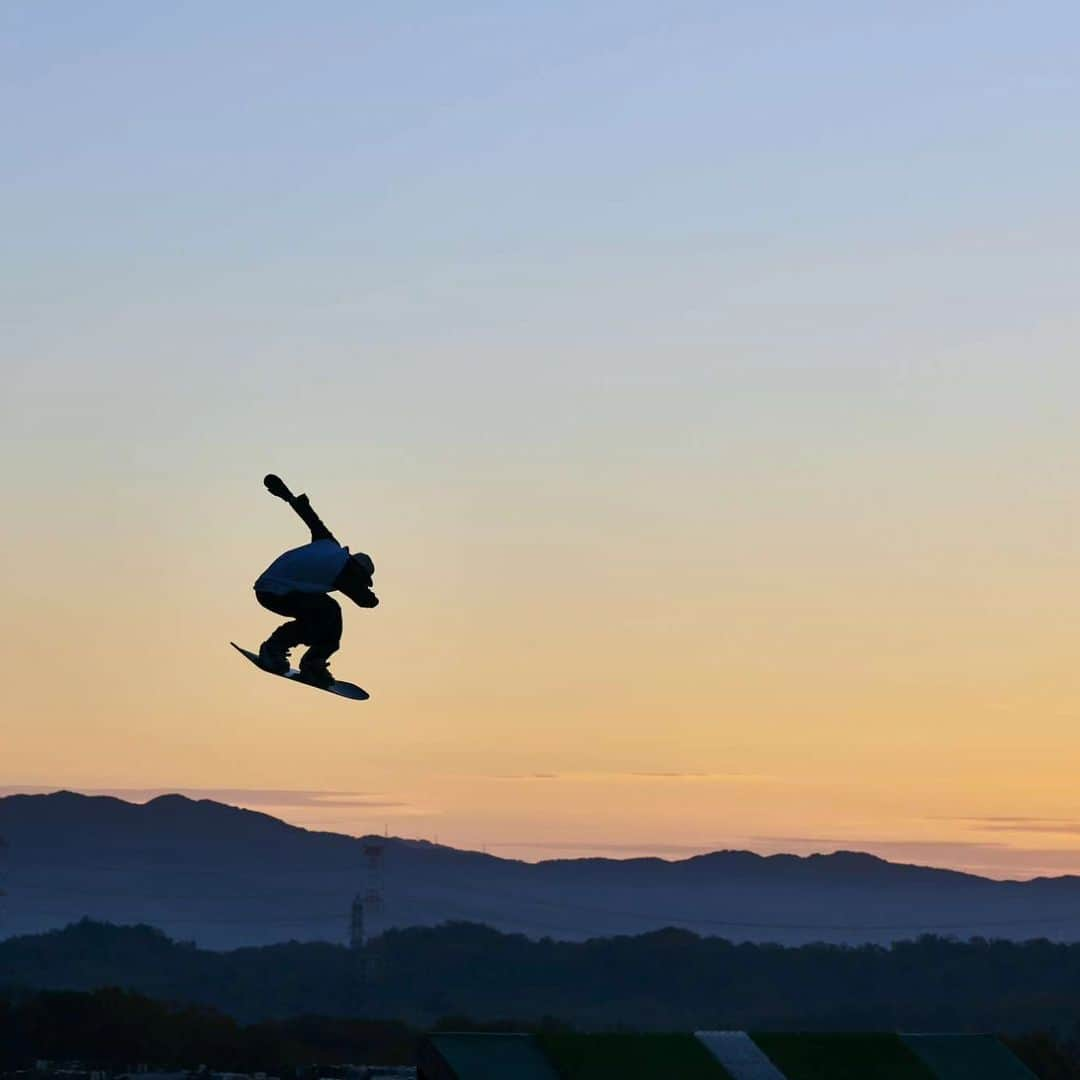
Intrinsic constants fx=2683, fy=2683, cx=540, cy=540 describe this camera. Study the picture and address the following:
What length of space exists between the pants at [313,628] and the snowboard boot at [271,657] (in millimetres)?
29

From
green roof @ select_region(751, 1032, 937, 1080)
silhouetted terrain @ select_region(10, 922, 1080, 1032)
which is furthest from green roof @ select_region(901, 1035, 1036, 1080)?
silhouetted terrain @ select_region(10, 922, 1080, 1032)

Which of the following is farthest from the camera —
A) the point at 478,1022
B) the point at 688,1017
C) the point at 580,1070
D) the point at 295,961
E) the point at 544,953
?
the point at 295,961

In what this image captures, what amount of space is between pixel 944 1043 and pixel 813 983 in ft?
403

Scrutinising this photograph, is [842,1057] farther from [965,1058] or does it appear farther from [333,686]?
[333,686]

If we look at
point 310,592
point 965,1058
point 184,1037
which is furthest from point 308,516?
point 184,1037

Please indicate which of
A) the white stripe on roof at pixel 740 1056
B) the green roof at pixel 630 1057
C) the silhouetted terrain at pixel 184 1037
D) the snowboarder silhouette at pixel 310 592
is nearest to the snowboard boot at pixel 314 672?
the snowboarder silhouette at pixel 310 592

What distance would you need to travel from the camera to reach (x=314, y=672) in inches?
1398

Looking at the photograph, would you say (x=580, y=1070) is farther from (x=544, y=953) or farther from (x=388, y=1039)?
(x=544, y=953)

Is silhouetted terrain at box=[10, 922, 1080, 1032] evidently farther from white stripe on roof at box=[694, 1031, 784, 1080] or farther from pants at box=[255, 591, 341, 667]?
pants at box=[255, 591, 341, 667]

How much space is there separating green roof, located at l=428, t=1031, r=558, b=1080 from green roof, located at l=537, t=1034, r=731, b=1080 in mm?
270

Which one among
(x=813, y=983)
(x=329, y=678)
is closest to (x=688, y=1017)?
(x=813, y=983)

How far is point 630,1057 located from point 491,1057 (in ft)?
8.46

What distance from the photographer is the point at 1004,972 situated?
166 metres

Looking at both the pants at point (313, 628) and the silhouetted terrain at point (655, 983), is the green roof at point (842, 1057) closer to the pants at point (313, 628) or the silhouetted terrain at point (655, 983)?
the pants at point (313, 628)
